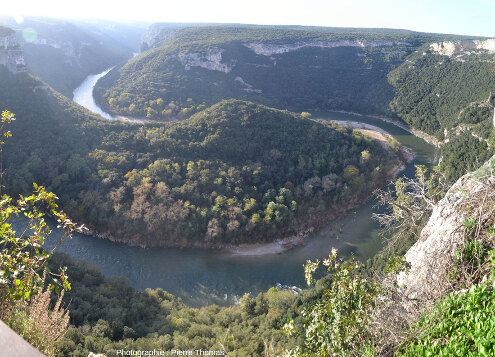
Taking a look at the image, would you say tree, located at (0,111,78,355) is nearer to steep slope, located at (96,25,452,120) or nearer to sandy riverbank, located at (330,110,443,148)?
steep slope, located at (96,25,452,120)

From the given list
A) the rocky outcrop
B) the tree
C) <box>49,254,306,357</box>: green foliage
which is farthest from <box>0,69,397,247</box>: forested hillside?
the tree

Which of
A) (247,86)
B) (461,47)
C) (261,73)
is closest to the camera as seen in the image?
(461,47)

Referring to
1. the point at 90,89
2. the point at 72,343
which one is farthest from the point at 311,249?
the point at 90,89

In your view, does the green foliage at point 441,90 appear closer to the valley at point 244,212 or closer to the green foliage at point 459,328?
the valley at point 244,212

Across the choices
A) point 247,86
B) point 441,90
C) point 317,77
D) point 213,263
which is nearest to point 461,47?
point 441,90

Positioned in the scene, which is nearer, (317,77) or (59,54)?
(317,77)

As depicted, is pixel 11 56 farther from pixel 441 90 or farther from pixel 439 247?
pixel 441 90

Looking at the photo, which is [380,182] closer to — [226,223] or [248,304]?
[226,223]
